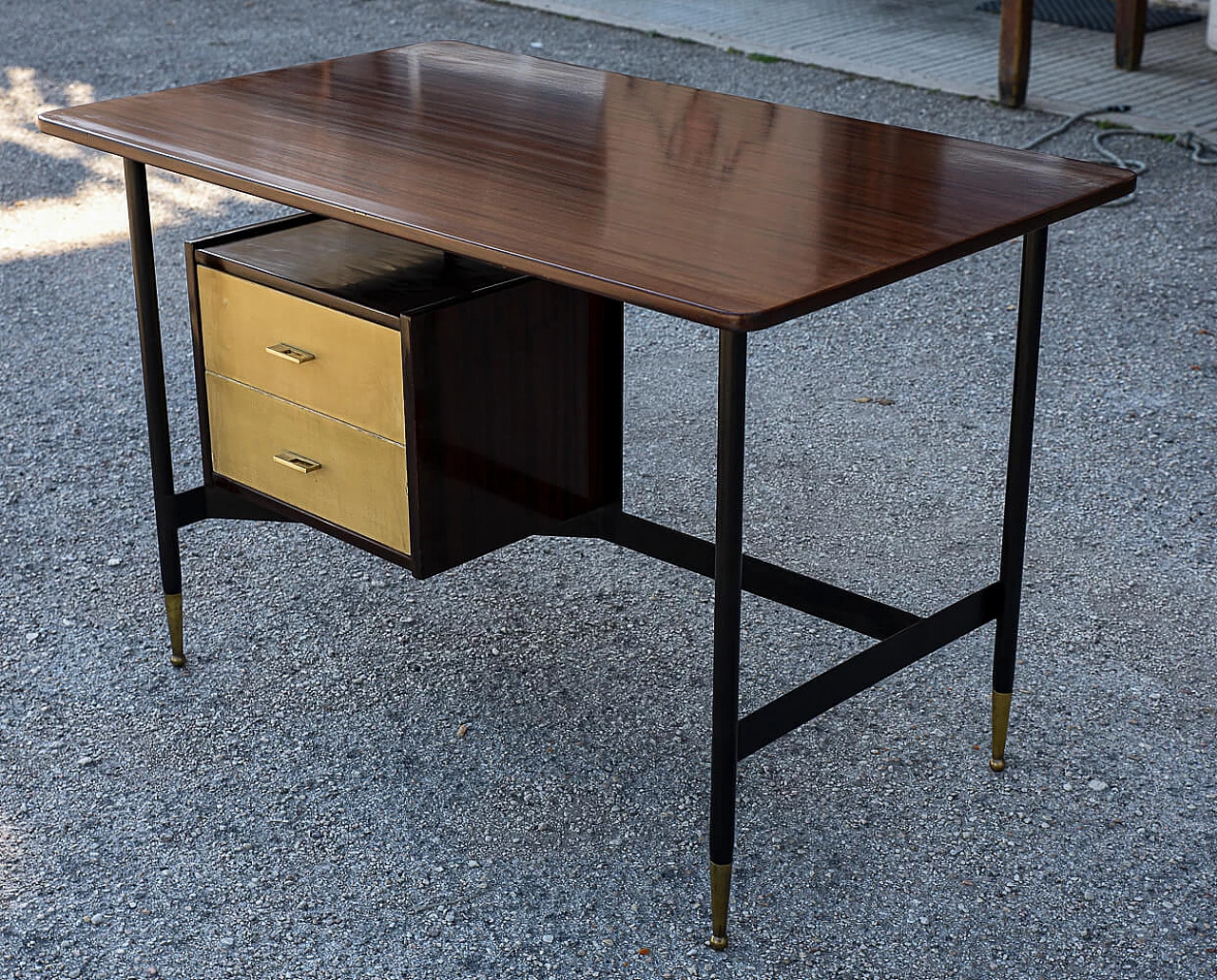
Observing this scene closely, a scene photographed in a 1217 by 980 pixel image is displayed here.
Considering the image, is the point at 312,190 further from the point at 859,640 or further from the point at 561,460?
the point at 859,640

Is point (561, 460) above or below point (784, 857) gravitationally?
above

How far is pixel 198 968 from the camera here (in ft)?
6.86

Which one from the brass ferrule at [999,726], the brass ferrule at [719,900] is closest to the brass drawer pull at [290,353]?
the brass ferrule at [719,900]

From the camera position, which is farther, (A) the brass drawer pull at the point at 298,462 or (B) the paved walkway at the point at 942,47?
(B) the paved walkway at the point at 942,47

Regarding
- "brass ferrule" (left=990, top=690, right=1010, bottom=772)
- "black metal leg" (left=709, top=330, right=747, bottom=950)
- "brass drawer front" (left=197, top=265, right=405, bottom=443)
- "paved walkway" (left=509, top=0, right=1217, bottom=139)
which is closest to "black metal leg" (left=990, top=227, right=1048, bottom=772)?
"brass ferrule" (left=990, top=690, right=1010, bottom=772)

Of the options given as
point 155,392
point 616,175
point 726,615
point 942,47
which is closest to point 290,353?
point 155,392

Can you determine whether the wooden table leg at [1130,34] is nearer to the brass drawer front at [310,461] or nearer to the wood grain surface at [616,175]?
the wood grain surface at [616,175]

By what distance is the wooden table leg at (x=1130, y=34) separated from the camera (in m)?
6.18

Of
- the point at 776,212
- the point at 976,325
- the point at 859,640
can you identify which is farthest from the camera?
the point at 976,325

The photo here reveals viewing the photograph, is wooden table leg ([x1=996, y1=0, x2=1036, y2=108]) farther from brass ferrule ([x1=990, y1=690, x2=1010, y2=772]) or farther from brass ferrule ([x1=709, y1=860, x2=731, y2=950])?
brass ferrule ([x1=709, y1=860, x2=731, y2=950])

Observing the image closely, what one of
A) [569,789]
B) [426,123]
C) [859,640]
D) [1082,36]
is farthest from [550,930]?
[1082,36]

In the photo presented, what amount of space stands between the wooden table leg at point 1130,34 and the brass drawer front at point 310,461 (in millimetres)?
4790

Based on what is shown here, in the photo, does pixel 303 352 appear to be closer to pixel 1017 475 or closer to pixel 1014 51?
pixel 1017 475

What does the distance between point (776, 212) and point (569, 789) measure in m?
0.98
